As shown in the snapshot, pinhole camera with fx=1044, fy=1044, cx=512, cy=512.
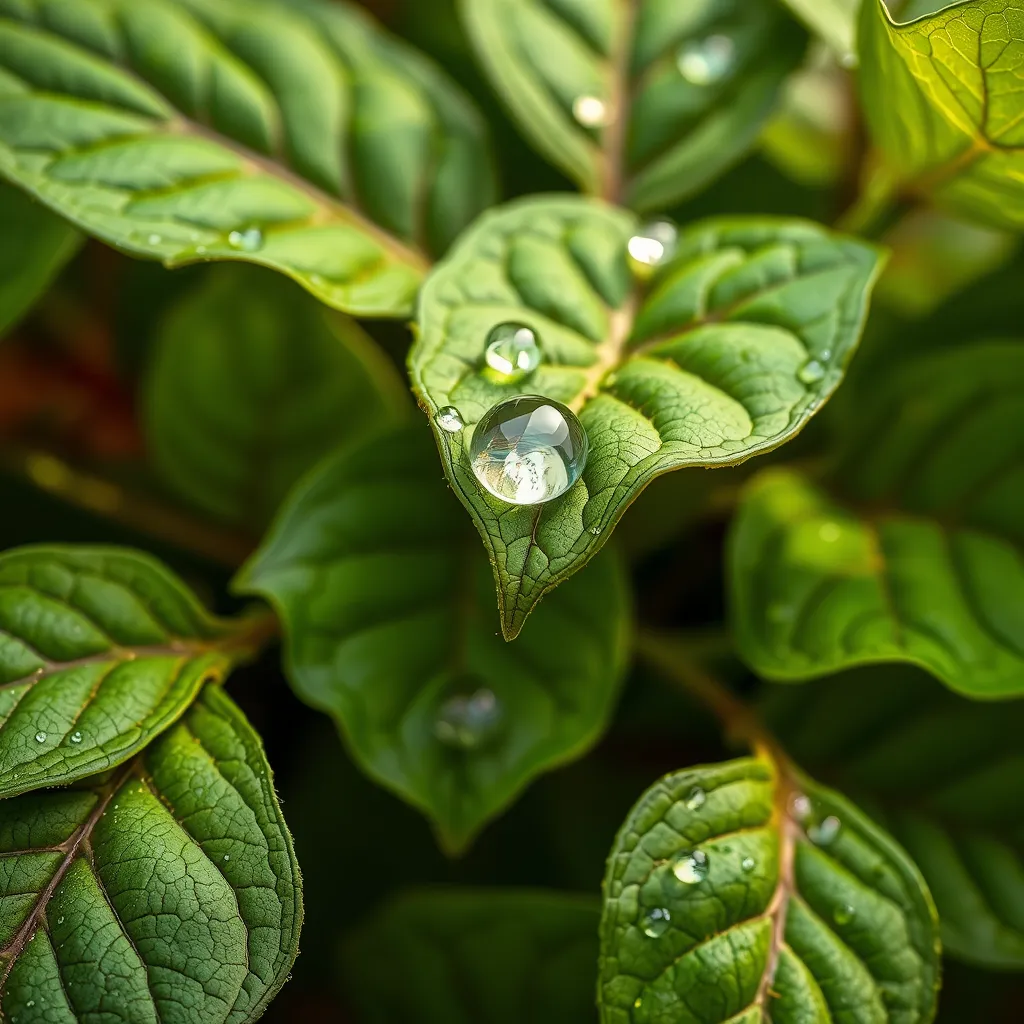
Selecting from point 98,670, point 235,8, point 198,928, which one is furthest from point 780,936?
point 235,8

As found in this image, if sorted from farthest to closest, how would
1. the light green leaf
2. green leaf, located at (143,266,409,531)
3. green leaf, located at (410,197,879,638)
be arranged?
green leaf, located at (143,266,409,531)
the light green leaf
green leaf, located at (410,197,879,638)

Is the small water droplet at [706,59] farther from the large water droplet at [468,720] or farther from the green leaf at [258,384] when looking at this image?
the large water droplet at [468,720]

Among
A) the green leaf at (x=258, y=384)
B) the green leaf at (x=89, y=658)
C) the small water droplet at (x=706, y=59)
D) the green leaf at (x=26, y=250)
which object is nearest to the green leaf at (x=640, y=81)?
the small water droplet at (x=706, y=59)

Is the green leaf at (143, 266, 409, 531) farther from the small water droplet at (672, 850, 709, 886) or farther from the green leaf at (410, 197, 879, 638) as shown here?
the small water droplet at (672, 850, 709, 886)

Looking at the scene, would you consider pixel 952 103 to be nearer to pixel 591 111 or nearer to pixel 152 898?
pixel 591 111

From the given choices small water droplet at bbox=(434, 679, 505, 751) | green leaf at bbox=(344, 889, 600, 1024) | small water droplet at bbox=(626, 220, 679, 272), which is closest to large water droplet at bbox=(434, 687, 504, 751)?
small water droplet at bbox=(434, 679, 505, 751)
